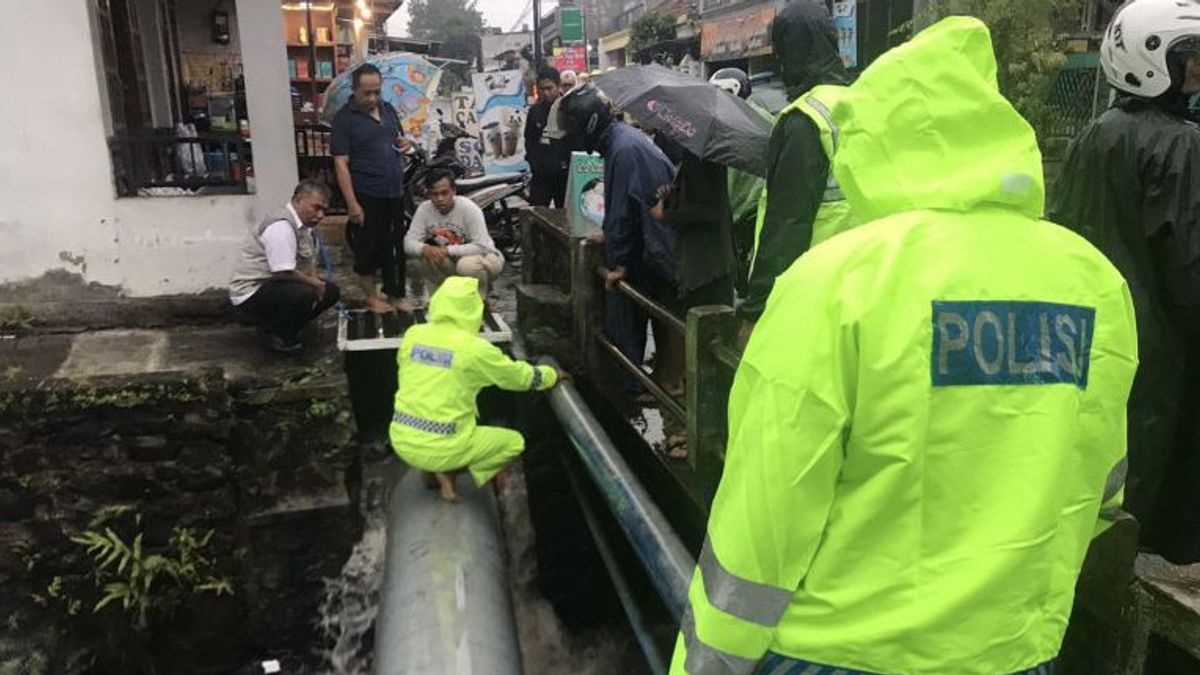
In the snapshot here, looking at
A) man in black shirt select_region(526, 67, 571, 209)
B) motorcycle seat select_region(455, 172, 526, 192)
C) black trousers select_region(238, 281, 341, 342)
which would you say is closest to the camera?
black trousers select_region(238, 281, 341, 342)

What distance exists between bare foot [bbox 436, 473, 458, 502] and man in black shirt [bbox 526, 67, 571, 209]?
Answer: 5218 mm

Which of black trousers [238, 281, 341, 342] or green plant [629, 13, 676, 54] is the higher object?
green plant [629, 13, 676, 54]

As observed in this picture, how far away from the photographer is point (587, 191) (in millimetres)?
6992

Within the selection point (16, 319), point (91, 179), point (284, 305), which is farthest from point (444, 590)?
point (91, 179)

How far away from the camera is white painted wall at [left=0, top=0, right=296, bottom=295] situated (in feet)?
21.2

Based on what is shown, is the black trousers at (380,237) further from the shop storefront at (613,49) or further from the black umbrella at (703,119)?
the shop storefront at (613,49)

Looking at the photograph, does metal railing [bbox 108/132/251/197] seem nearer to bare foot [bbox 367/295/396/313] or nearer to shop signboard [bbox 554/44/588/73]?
bare foot [bbox 367/295/396/313]

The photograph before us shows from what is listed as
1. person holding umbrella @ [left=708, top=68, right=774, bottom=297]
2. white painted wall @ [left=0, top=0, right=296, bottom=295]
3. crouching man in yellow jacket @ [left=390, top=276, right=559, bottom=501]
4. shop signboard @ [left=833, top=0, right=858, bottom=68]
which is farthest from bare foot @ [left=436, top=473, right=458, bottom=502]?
shop signboard @ [left=833, top=0, right=858, bottom=68]

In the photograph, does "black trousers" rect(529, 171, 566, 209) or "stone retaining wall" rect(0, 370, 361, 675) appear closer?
"stone retaining wall" rect(0, 370, 361, 675)

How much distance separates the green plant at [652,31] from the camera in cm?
2927

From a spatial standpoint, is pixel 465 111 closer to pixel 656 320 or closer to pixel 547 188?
pixel 547 188

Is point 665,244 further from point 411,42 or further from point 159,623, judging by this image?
point 411,42

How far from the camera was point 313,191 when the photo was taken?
6.21m

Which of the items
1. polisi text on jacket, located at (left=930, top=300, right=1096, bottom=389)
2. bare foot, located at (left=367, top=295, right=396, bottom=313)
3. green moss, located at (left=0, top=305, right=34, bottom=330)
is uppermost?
polisi text on jacket, located at (left=930, top=300, right=1096, bottom=389)
